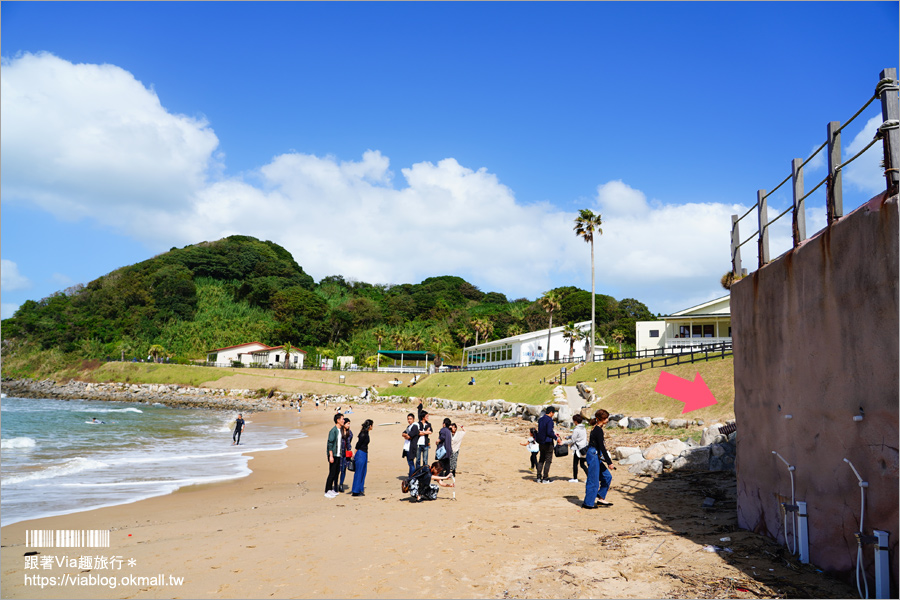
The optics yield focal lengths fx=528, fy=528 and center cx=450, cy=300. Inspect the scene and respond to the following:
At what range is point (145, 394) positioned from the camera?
72.2m

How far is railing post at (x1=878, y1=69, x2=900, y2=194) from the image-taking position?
4.35m

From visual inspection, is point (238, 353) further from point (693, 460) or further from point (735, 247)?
point (735, 247)

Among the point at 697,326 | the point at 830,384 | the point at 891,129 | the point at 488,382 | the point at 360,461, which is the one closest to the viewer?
the point at 891,129

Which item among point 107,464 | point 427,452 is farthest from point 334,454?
point 107,464

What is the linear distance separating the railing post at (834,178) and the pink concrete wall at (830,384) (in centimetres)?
22

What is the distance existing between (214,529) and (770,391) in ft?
27.8

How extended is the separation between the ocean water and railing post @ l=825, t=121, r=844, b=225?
1336cm

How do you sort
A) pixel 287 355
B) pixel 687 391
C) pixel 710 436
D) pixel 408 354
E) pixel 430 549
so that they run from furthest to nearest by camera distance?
pixel 408 354, pixel 287 355, pixel 687 391, pixel 710 436, pixel 430 549

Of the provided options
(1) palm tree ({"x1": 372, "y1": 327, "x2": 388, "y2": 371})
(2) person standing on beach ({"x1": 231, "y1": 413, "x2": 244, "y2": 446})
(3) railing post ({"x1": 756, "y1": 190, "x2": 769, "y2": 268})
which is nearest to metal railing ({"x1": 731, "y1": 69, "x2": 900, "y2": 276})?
(3) railing post ({"x1": 756, "y1": 190, "x2": 769, "y2": 268})

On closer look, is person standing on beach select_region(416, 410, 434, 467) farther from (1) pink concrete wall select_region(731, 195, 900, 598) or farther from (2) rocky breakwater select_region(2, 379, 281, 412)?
(2) rocky breakwater select_region(2, 379, 281, 412)

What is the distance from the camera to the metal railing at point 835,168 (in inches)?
175

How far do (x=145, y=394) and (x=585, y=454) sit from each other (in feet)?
251

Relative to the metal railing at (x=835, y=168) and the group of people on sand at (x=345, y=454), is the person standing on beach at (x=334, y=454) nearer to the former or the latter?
the group of people on sand at (x=345, y=454)

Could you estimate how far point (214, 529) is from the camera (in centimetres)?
859
